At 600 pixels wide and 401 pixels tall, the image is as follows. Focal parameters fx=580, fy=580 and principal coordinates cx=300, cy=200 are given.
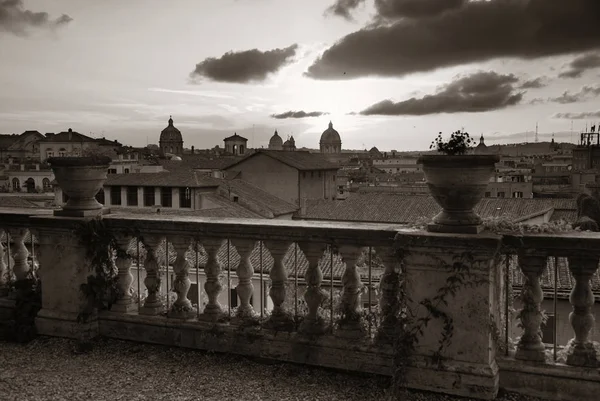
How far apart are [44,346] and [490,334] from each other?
3686 millimetres

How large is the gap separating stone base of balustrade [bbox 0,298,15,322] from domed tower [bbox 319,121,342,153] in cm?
13181

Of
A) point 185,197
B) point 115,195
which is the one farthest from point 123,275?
point 115,195

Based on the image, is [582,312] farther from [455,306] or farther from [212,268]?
[212,268]

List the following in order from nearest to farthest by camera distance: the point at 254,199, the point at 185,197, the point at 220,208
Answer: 1. the point at 220,208
2. the point at 185,197
3. the point at 254,199

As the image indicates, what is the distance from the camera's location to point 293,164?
5212 centimetres

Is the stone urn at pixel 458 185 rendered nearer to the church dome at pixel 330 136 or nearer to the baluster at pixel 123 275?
the baluster at pixel 123 275

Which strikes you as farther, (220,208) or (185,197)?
(185,197)

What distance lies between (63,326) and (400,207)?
35.0 metres

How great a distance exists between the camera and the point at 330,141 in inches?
5369

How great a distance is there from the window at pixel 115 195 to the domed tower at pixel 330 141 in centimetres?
9759

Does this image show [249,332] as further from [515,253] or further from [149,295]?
[515,253]

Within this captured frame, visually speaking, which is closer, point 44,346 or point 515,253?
point 515,253

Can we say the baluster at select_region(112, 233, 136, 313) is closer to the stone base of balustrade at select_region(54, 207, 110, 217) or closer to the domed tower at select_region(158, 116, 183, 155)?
the stone base of balustrade at select_region(54, 207, 110, 217)

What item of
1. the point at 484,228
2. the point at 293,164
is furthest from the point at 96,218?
the point at 293,164
